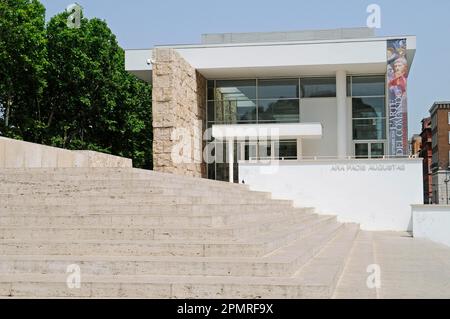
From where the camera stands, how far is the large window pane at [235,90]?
33031 mm

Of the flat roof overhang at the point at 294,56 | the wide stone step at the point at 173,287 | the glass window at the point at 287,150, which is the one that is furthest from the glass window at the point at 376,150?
the wide stone step at the point at 173,287

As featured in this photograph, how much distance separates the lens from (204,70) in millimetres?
31469

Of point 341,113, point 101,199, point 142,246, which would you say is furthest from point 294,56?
point 142,246

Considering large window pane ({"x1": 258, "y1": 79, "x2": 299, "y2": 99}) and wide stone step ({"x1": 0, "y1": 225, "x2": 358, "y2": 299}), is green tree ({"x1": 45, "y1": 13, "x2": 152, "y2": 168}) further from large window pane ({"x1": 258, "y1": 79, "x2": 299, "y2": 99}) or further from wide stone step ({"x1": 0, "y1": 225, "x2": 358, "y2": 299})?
wide stone step ({"x1": 0, "y1": 225, "x2": 358, "y2": 299})

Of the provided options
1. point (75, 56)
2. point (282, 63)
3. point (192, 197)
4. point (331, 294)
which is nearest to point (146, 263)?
point (331, 294)

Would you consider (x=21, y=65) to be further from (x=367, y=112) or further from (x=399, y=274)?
(x=399, y=274)

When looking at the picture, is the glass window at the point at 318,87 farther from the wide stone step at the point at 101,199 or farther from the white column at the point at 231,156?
the wide stone step at the point at 101,199

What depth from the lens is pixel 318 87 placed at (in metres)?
32.8

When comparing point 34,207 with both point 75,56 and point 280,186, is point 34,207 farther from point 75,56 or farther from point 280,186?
point 75,56

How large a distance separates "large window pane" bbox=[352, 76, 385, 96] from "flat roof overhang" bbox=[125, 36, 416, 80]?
1.98 feet

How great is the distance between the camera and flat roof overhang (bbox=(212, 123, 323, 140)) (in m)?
29.8

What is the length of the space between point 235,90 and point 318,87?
4.74 metres

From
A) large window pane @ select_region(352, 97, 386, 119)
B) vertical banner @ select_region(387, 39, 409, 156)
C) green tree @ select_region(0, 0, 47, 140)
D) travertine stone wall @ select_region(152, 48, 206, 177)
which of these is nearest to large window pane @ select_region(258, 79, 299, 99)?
large window pane @ select_region(352, 97, 386, 119)

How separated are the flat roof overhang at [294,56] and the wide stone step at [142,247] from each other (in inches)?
872
